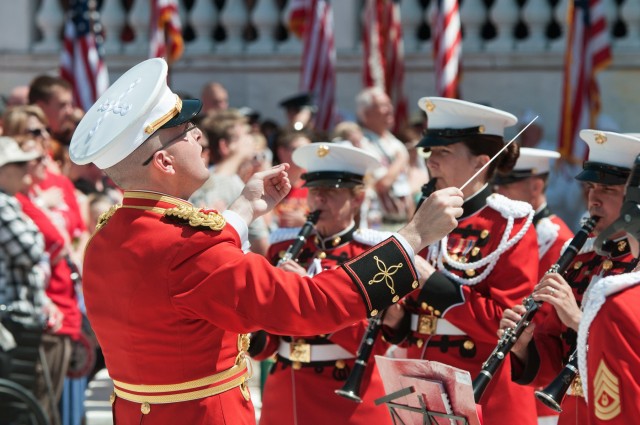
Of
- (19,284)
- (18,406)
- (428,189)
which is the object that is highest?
(428,189)

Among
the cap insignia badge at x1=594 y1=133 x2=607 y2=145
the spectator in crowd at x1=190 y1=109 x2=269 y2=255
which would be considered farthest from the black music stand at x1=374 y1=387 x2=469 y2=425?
the spectator in crowd at x1=190 y1=109 x2=269 y2=255

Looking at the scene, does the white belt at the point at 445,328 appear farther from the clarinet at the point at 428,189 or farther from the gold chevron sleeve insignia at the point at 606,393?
the gold chevron sleeve insignia at the point at 606,393

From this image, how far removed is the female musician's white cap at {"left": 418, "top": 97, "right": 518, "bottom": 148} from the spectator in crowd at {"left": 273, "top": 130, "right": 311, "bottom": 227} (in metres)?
2.41

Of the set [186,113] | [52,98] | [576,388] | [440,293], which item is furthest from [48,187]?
[576,388]

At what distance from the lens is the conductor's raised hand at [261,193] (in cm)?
441

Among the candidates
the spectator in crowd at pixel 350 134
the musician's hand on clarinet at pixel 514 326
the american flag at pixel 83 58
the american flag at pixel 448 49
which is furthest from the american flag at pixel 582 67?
the musician's hand on clarinet at pixel 514 326

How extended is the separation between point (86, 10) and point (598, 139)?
7.96 m

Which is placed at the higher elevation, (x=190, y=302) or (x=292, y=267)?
(x=190, y=302)

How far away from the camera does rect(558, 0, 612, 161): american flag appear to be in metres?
11.0

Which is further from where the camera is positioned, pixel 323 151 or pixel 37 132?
pixel 37 132

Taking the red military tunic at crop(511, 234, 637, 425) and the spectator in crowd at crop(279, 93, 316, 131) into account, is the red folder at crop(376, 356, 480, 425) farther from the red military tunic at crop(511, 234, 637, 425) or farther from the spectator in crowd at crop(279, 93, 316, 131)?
the spectator in crowd at crop(279, 93, 316, 131)

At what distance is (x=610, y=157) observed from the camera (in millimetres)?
4895

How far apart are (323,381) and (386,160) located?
15.5 feet

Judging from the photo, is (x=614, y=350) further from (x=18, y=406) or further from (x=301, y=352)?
(x=18, y=406)
